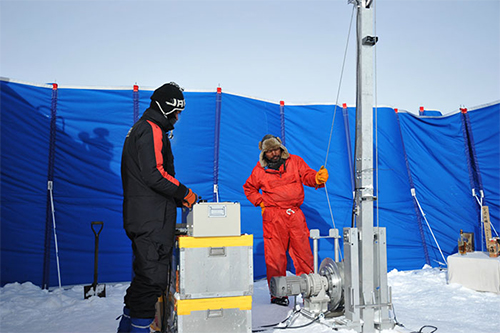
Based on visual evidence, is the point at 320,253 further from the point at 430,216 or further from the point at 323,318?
the point at 323,318

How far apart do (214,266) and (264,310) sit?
1.60m

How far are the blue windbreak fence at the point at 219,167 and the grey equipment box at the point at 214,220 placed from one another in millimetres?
2125

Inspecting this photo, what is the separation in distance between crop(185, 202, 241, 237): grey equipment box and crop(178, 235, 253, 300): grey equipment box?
3 centimetres

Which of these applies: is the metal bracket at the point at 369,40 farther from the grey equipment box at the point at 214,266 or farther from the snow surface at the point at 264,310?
the snow surface at the point at 264,310

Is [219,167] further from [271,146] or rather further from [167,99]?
[167,99]

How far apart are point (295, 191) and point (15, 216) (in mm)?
3152

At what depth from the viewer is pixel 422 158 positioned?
5969 mm

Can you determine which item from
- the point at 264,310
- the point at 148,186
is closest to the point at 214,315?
the point at 148,186

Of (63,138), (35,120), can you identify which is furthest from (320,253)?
(35,120)

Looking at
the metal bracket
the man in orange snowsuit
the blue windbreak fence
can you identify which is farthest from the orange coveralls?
the metal bracket

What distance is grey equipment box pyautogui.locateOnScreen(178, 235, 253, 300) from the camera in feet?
7.55

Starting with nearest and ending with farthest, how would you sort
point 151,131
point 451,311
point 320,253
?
point 151,131, point 451,311, point 320,253

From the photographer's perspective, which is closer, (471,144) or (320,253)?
(320,253)

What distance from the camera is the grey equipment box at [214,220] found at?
92.4 inches
